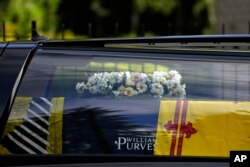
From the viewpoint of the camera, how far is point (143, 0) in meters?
28.5

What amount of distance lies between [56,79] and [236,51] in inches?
32.9

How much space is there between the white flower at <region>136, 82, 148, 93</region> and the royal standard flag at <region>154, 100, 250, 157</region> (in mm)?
113

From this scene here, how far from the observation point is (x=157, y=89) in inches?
105

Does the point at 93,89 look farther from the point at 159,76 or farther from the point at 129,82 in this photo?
the point at 159,76

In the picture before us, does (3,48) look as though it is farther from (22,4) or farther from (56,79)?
(22,4)

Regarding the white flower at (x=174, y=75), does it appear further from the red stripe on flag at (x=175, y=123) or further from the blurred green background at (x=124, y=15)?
the blurred green background at (x=124, y=15)

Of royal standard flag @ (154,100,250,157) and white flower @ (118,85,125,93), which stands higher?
white flower @ (118,85,125,93)

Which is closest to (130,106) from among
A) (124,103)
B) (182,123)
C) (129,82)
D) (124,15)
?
(124,103)

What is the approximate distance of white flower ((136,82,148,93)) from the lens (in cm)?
266

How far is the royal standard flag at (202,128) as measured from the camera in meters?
2.52

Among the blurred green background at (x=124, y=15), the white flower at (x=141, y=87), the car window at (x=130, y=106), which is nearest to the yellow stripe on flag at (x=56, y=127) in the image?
the car window at (x=130, y=106)

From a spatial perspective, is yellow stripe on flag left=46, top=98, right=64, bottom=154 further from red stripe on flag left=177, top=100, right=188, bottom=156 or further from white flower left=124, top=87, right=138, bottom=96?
red stripe on flag left=177, top=100, right=188, bottom=156

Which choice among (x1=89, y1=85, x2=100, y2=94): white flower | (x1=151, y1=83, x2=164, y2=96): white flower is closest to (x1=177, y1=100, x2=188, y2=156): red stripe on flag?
(x1=151, y1=83, x2=164, y2=96): white flower

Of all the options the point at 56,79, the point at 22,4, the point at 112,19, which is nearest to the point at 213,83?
the point at 56,79
